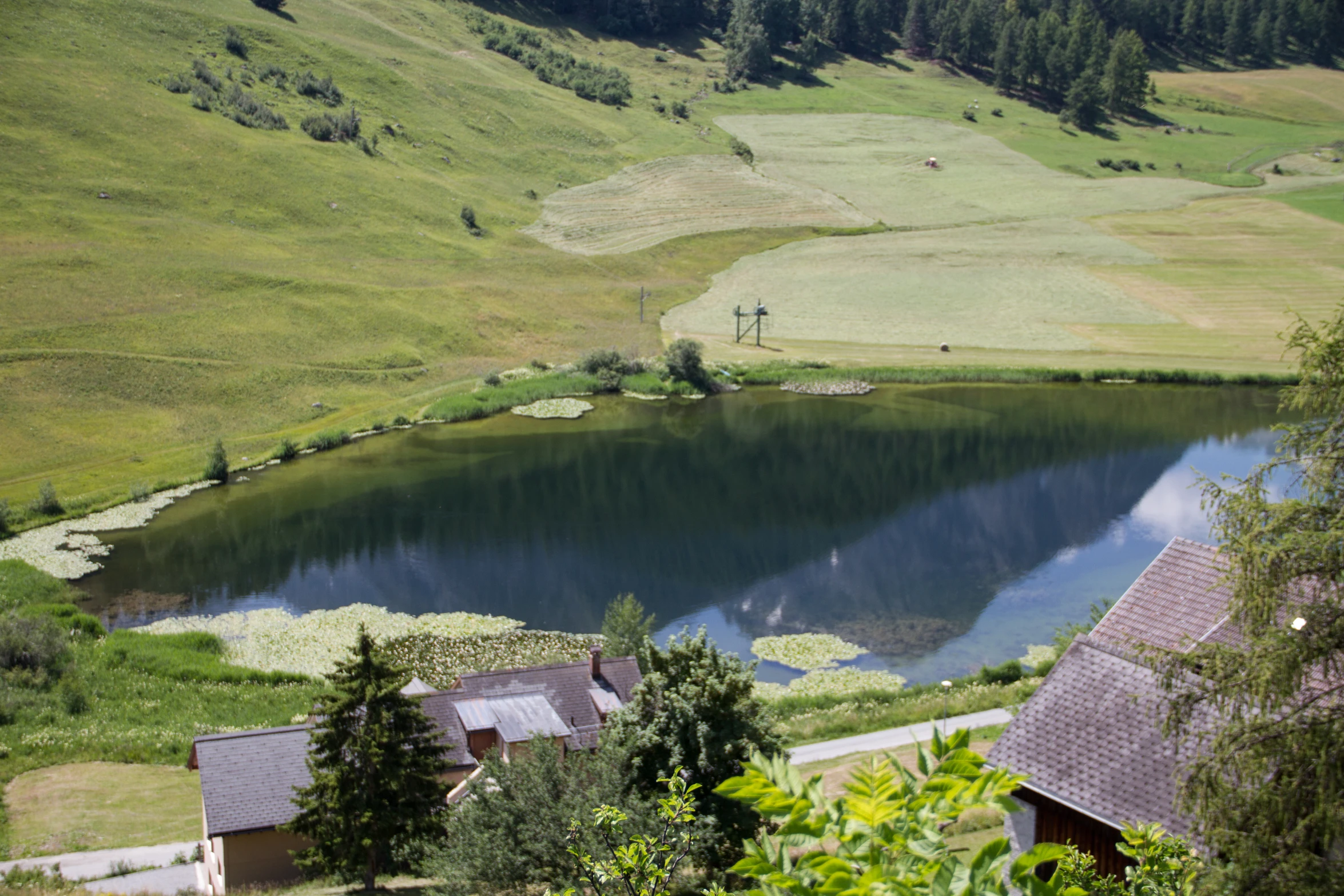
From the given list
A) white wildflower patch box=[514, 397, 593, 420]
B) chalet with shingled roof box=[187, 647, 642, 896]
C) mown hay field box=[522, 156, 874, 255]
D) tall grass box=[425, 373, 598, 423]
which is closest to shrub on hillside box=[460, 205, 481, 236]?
A: mown hay field box=[522, 156, 874, 255]

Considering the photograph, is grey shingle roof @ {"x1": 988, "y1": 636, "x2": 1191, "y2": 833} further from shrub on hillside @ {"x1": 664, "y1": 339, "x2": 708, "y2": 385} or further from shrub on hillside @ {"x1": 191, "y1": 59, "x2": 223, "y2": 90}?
shrub on hillside @ {"x1": 191, "y1": 59, "x2": 223, "y2": 90}

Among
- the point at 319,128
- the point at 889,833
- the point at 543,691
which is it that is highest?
the point at 319,128

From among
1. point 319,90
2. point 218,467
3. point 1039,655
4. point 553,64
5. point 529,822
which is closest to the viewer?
point 529,822

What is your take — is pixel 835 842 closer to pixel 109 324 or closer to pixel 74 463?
pixel 74 463

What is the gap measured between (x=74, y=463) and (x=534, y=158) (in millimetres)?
74635

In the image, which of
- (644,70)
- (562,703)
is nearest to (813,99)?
(644,70)

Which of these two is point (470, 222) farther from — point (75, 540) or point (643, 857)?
point (643, 857)

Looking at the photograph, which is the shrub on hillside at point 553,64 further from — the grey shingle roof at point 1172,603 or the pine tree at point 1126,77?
the grey shingle roof at point 1172,603

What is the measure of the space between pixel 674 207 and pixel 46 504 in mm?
78917

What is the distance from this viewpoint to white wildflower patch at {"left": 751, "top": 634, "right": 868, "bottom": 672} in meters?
43.4

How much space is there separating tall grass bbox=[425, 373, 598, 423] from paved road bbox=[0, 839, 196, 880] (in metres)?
48.2

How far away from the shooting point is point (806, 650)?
145 feet

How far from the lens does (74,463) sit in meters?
60.3

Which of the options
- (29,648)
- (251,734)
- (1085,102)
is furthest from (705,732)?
(1085,102)
